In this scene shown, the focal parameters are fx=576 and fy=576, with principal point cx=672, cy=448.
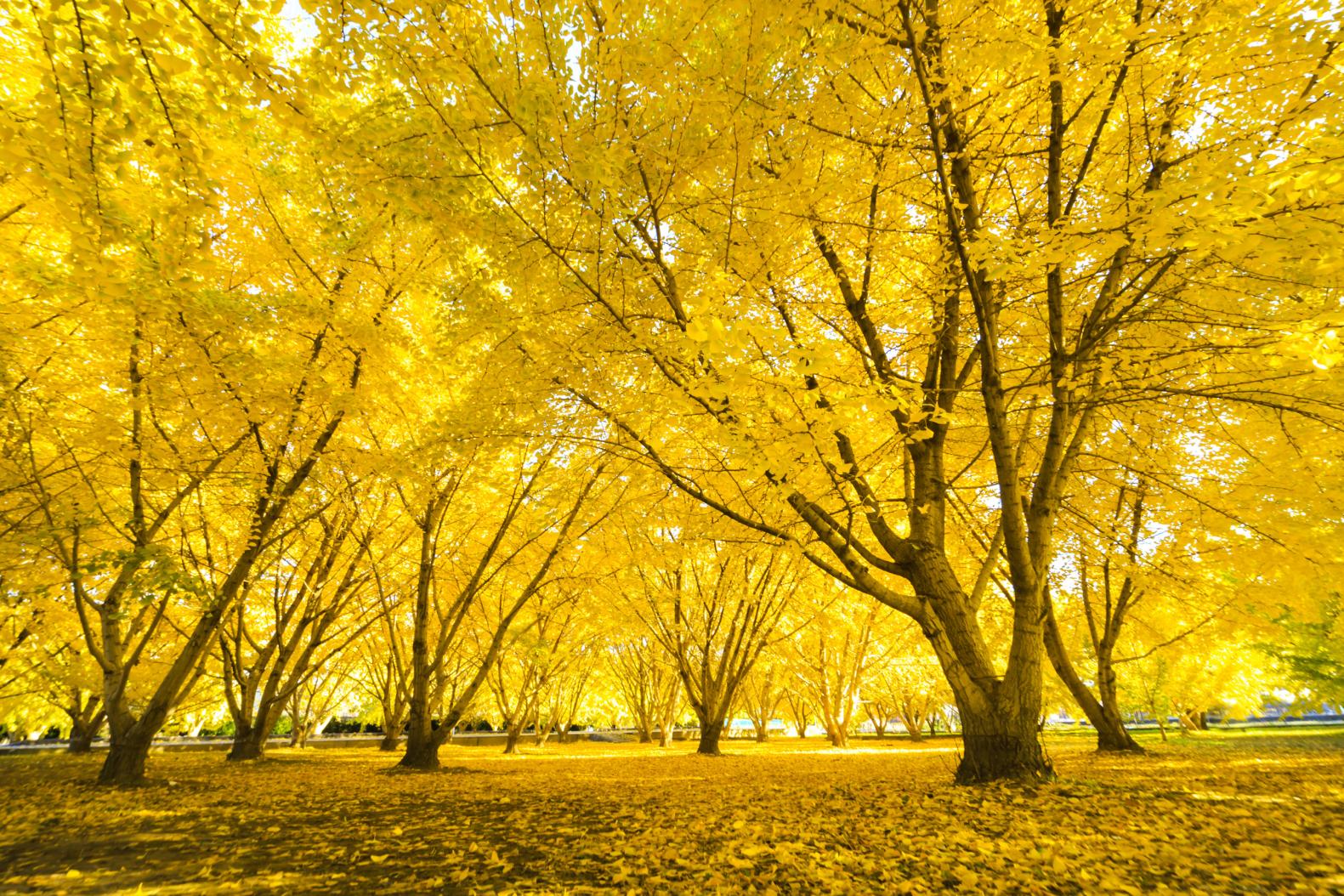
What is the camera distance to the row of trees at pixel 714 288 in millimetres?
3812

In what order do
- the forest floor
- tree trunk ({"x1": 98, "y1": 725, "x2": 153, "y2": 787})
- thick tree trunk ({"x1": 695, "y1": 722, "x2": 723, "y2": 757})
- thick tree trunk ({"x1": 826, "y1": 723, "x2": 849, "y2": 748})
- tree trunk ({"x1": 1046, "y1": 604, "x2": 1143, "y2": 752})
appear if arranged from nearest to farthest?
the forest floor < tree trunk ({"x1": 98, "y1": 725, "x2": 153, "y2": 787}) < tree trunk ({"x1": 1046, "y1": 604, "x2": 1143, "y2": 752}) < thick tree trunk ({"x1": 695, "y1": 722, "x2": 723, "y2": 757}) < thick tree trunk ({"x1": 826, "y1": 723, "x2": 849, "y2": 748})

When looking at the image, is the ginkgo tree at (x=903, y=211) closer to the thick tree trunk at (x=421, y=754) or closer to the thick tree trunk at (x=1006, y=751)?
the thick tree trunk at (x=1006, y=751)

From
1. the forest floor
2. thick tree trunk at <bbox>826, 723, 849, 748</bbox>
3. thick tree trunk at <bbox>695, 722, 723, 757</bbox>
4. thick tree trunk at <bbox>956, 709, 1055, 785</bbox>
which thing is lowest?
thick tree trunk at <bbox>826, 723, 849, 748</bbox>

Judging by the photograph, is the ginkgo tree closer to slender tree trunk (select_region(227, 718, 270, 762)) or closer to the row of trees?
the row of trees

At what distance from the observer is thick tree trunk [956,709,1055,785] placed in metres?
5.45

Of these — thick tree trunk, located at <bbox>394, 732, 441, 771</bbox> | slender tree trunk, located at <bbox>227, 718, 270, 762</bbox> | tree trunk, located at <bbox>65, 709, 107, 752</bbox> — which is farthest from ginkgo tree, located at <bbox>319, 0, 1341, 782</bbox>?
tree trunk, located at <bbox>65, 709, 107, 752</bbox>

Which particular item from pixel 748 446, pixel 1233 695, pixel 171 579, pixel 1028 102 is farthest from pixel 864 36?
pixel 1233 695

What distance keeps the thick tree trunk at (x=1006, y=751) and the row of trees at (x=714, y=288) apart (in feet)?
0.08

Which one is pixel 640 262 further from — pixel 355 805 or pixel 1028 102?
pixel 355 805

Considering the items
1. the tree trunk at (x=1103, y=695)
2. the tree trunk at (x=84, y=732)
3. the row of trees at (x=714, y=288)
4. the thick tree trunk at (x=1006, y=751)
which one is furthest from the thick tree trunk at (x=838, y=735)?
the tree trunk at (x=84, y=732)

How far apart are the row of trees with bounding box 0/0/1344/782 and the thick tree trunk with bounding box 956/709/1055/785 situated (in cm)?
2

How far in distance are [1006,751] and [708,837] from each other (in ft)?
10.1

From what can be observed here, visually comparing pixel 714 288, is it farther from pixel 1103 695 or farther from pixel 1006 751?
pixel 1103 695

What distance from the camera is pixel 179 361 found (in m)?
7.22
